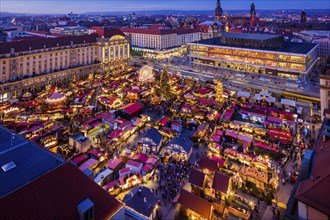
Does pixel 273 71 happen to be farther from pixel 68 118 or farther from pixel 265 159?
pixel 68 118

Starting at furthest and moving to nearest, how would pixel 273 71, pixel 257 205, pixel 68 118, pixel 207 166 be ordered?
1. pixel 273 71
2. pixel 68 118
3. pixel 207 166
4. pixel 257 205

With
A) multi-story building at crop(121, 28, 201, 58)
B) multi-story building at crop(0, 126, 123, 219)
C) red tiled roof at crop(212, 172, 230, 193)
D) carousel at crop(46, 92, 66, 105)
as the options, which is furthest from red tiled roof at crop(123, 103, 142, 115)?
multi-story building at crop(121, 28, 201, 58)

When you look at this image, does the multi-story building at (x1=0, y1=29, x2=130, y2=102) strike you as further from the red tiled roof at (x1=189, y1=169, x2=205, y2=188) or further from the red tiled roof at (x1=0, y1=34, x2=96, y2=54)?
the red tiled roof at (x1=189, y1=169, x2=205, y2=188)

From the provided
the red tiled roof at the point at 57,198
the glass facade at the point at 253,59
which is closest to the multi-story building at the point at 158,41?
the glass facade at the point at 253,59

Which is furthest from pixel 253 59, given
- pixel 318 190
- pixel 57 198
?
pixel 57 198

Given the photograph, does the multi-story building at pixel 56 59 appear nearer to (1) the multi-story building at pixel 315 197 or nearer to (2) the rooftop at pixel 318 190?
(1) the multi-story building at pixel 315 197

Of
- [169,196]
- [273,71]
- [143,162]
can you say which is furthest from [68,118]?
[273,71]

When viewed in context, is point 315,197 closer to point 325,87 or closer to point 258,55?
point 325,87
